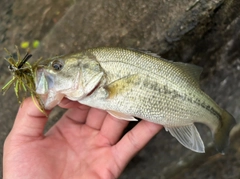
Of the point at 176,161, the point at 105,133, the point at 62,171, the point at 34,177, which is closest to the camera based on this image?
the point at 34,177

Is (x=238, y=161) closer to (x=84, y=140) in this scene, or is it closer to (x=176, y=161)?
(x=176, y=161)

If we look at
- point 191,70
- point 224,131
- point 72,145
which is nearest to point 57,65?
point 72,145

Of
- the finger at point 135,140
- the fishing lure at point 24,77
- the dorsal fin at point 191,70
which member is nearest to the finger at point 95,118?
the finger at point 135,140

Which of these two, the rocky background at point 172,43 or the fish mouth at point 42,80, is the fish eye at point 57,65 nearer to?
the fish mouth at point 42,80

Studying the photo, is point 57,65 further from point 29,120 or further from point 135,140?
point 135,140

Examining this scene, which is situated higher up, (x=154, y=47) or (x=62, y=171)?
(x=154, y=47)

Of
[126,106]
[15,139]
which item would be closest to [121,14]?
[126,106]

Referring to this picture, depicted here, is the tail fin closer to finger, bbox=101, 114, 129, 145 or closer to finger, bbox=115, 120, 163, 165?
finger, bbox=115, 120, 163, 165
